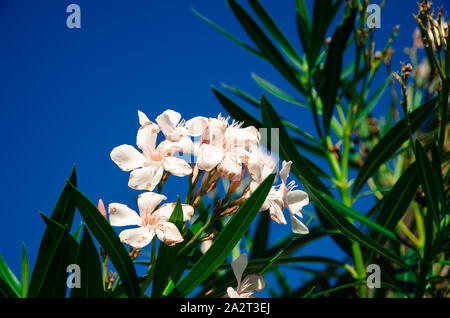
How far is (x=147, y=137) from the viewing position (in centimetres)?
66

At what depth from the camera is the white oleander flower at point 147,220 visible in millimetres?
580

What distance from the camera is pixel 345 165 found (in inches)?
51.1

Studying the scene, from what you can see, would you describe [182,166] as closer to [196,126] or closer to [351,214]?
[196,126]

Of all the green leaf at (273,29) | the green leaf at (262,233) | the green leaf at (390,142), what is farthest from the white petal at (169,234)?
the green leaf at (273,29)

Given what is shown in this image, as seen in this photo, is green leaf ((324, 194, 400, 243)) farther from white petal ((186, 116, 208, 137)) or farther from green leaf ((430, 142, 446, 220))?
white petal ((186, 116, 208, 137))

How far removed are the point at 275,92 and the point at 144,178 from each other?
1.07 m

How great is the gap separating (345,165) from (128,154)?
2.77 feet

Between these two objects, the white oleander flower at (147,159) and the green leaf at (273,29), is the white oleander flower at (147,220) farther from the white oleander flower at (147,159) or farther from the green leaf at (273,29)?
the green leaf at (273,29)

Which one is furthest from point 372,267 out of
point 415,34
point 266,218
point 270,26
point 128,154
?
point 415,34

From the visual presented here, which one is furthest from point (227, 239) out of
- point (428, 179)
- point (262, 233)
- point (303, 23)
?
point (303, 23)

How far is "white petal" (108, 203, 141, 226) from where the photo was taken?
0.59 metres

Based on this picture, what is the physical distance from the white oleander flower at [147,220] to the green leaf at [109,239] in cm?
2

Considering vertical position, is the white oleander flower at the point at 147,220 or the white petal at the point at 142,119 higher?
the white petal at the point at 142,119
